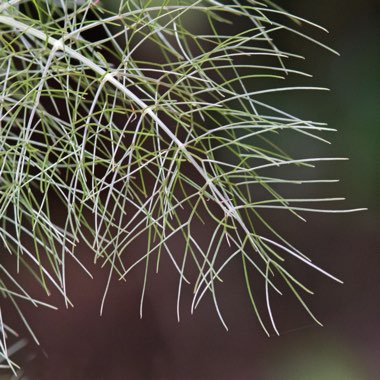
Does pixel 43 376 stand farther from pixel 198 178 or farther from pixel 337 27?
pixel 337 27

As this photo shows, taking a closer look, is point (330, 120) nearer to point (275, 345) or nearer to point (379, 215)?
point (379, 215)

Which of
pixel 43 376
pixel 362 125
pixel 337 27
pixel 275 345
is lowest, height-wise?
pixel 275 345

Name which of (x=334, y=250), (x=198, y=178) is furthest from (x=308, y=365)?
(x=198, y=178)

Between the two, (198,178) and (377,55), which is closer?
(377,55)

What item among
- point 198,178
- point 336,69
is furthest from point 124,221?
point 336,69

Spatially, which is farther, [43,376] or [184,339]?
[184,339]

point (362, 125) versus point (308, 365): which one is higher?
point (362, 125)
